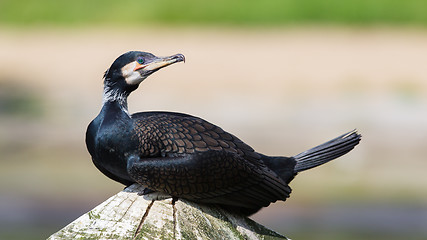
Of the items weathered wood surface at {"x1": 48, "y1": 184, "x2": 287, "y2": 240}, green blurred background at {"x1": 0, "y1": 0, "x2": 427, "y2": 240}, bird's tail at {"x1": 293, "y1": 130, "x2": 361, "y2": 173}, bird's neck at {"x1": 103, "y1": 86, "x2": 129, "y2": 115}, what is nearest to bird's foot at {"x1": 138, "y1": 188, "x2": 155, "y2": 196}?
weathered wood surface at {"x1": 48, "y1": 184, "x2": 287, "y2": 240}

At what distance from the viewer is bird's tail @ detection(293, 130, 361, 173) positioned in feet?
15.6

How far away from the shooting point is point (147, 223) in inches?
133

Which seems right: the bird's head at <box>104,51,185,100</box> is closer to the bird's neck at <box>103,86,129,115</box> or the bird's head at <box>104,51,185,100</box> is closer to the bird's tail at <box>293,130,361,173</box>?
the bird's neck at <box>103,86,129,115</box>

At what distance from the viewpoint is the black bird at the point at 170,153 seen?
4070 mm

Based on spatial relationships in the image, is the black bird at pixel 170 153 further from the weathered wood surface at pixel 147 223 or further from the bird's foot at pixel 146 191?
the weathered wood surface at pixel 147 223

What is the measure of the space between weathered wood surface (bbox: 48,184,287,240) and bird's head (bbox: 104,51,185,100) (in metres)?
0.74

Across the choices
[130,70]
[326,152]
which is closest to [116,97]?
[130,70]

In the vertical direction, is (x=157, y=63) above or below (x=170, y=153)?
above

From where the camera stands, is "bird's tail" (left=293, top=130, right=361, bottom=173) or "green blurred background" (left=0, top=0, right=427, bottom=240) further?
"green blurred background" (left=0, top=0, right=427, bottom=240)

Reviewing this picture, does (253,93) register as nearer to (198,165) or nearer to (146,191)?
(198,165)

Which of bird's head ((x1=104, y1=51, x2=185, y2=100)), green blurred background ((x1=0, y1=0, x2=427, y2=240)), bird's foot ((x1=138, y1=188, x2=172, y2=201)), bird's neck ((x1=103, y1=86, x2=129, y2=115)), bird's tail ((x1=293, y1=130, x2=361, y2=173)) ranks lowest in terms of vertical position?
bird's foot ((x1=138, y1=188, x2=172, y2=201))

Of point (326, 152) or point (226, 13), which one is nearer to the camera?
point (326, 152)

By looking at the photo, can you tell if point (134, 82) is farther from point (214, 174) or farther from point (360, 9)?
point (360, 9)

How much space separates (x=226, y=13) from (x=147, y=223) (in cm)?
1838
